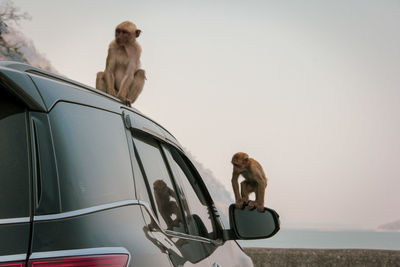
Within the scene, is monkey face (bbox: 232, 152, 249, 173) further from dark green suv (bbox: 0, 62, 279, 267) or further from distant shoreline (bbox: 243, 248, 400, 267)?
dark green suv (bbox: 0, 62, 279, 267)

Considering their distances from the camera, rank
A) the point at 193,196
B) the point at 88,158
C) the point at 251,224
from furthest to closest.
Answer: the point at 193,196 < the point at 251,224 < the point at 88,158

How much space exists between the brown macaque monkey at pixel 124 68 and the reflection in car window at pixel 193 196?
5.72 ft

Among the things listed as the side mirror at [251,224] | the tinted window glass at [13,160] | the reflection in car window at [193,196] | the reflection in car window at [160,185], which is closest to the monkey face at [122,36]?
the reflection in car window at [193,196]

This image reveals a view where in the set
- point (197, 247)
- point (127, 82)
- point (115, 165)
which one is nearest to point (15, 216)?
point (115, 165)

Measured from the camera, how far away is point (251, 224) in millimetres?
2652

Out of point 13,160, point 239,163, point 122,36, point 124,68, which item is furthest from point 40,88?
point 239,163

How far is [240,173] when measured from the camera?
29.4ft

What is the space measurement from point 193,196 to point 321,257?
791cm

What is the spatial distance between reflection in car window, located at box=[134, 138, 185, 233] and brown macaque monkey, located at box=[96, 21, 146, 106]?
7.24 feet

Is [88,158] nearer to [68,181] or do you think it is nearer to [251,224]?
[68,181]

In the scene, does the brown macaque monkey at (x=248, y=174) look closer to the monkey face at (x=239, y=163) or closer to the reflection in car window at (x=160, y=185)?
the monkey face at (x=239, y=163)

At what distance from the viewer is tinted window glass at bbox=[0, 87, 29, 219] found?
1.25m

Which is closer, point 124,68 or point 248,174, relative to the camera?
point 124,68

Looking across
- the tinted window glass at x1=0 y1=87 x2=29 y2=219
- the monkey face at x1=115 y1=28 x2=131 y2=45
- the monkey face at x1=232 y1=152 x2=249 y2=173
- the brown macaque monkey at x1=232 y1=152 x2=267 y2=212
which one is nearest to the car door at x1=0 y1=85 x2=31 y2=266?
the tinted window glass at x1=0 y1=87 x2=29 y2=219
